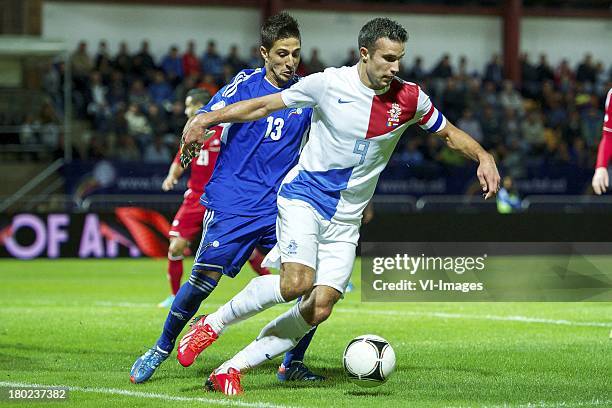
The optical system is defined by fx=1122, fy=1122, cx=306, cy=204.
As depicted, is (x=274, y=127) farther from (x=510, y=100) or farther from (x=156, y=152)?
(x=510, y=100)

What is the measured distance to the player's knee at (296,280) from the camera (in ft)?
21.8

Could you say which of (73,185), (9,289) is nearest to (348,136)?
(9,289)

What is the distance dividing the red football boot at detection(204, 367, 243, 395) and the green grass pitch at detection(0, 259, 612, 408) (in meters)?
0.11

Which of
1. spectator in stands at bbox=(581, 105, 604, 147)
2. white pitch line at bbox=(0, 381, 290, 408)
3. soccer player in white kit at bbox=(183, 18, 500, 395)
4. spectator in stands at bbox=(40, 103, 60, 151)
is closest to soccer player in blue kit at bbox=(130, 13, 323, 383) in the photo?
white pitch line at bbox=(0, 381, 290, 408)

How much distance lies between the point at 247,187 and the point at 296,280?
41.8 inches

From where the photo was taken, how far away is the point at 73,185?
76.3 ft

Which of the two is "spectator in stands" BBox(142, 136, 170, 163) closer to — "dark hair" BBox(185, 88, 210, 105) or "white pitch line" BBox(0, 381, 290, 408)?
"dark hair" BBox(185, 88, 210, 105)

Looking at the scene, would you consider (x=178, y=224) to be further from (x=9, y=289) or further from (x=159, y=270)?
(x=159, y=270)

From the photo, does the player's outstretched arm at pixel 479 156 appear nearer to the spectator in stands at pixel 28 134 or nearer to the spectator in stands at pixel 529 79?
the spectator in stands at pixel 28 134

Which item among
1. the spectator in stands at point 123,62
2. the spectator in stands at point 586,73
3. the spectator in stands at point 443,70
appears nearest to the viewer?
the spectator in stands at point 123,62

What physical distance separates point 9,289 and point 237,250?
826cm

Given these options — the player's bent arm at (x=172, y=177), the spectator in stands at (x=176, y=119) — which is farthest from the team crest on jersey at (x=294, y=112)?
the spectator in stands at (x=176, y=119)

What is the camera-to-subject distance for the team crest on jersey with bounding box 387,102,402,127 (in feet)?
22.3

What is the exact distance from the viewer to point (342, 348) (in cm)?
908
